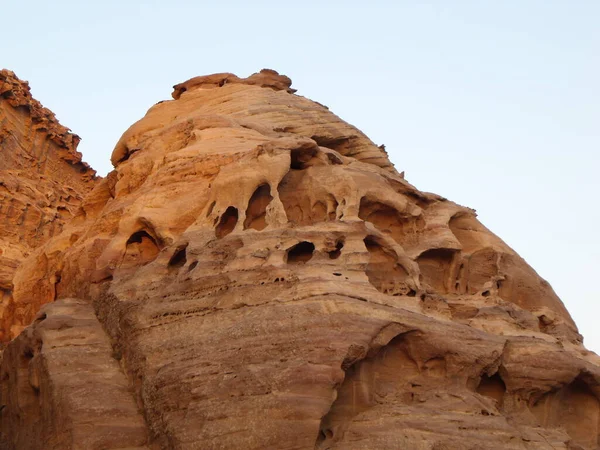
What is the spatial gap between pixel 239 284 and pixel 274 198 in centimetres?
398

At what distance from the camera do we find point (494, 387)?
21.0 metres

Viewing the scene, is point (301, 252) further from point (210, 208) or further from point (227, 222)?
point (210, 208)

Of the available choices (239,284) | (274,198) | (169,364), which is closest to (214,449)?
(169,364)

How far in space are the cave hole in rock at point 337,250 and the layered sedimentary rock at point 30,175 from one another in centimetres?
2482

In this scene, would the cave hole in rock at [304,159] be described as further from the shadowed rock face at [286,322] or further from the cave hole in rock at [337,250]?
the cave hole in rock at [337,250]

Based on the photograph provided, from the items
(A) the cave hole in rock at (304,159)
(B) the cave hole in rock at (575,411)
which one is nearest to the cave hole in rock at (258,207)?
(A) the cave hole in rock at (304,159)

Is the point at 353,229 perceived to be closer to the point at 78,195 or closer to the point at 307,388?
the point at 307,388

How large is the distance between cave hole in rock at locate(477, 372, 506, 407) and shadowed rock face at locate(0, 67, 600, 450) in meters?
0.05

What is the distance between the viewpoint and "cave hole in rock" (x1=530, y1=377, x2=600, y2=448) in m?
21.2

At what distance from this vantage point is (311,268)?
20.4 metres

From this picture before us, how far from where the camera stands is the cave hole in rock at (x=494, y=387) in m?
20.8

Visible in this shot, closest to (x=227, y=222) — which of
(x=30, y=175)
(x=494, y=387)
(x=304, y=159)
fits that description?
(x=304, y=159)

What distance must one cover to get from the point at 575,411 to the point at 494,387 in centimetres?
269

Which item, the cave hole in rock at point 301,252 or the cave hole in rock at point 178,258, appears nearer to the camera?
the cave hole in rock at point 301,252
